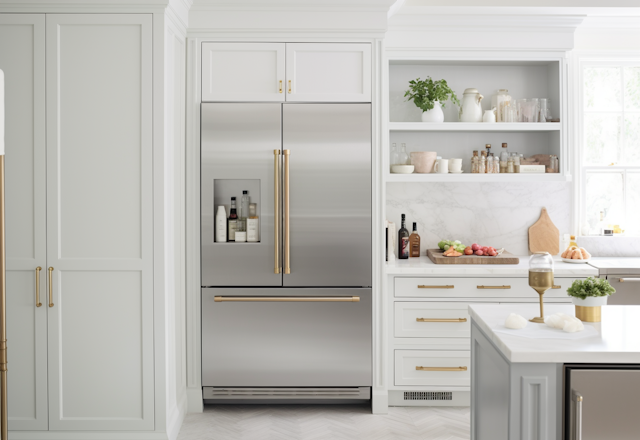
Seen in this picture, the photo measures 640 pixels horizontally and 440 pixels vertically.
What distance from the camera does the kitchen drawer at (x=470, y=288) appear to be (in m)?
3.22

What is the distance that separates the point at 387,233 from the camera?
3.51 m

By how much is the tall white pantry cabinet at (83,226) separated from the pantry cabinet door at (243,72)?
44 centimetres

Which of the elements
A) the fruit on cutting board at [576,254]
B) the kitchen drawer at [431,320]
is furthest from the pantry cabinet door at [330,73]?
the fruit on cutting board at [576,254]

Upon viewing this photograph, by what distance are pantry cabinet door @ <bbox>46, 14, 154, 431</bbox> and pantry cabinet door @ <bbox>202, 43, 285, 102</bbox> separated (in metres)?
0.52

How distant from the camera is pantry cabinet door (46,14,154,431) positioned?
8.69 feet

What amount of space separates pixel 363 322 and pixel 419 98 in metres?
1.50

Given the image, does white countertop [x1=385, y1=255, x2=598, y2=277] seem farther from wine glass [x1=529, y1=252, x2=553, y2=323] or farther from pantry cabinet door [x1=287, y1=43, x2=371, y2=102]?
wine glass [x1=529, y1=252, x2=553, y2=323]

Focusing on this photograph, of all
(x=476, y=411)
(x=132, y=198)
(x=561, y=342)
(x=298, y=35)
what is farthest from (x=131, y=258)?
(x=561, y=342)

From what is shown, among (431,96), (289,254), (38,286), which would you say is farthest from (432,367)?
(38,286)

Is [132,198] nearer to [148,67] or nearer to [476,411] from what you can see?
[148,67]

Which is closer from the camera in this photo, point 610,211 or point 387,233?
point 387,233

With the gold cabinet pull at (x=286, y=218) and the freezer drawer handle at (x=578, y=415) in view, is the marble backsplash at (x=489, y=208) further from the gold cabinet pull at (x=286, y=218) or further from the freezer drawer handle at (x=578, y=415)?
the freezer drawer handle at (x=578, y=415)

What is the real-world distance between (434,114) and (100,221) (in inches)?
85.1

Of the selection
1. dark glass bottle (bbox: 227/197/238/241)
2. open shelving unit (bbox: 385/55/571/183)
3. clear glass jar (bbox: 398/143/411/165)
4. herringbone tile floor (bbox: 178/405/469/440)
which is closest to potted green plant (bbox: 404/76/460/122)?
open shelving unit (bbox: 385/55/571/183)
